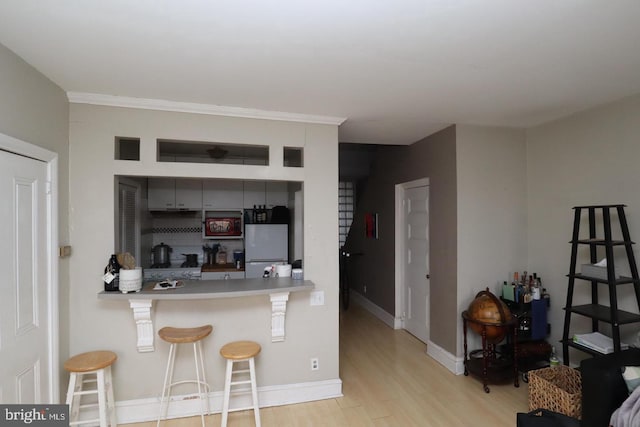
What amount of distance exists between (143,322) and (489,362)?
322 cm

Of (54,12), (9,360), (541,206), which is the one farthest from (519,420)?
(54,12)

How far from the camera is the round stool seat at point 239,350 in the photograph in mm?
2365

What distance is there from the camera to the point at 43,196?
7.10 feet

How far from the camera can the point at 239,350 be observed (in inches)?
96.5

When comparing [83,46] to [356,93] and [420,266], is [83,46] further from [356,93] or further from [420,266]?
[420,266]

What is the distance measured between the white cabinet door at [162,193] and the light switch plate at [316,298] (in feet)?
8.80

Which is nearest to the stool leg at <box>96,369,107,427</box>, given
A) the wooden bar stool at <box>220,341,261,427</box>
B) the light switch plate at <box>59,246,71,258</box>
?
the wooden bar stool at <box>220,341,261,427</box>

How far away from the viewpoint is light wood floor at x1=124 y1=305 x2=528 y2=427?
8.41 ft

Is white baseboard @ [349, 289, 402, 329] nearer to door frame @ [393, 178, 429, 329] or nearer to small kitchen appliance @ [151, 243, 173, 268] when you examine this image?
door frame @ [393, 178, 429, 329]

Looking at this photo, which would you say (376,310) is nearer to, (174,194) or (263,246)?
(263,246)

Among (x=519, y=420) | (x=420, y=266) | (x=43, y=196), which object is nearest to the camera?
(x=519, y=420)

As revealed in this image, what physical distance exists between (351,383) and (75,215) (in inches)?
111

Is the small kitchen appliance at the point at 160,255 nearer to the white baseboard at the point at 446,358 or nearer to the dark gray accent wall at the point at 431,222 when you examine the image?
the dark gray accent wall at the point at 431,222

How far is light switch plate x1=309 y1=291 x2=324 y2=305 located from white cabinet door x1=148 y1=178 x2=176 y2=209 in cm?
268
